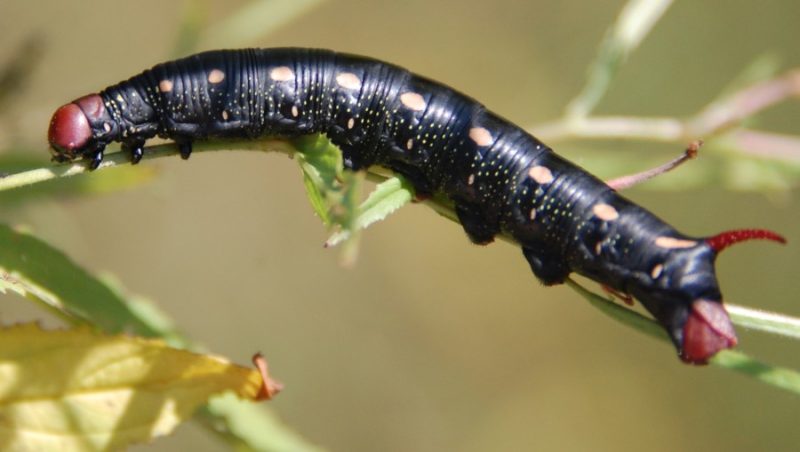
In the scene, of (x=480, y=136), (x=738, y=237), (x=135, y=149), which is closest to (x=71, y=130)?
(x=135, y=149)

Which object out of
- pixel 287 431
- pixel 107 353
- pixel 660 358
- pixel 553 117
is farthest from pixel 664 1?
pixel 660 358

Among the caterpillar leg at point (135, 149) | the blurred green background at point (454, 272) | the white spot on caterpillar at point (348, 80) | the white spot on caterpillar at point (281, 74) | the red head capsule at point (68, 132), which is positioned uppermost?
the white spot on caterpillar at point (281, 74)

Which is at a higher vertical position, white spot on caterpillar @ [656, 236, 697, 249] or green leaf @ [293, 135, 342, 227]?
green leaf @ [293, 135, 342, 227]

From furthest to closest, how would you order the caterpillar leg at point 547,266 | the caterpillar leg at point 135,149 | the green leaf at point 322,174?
1. the caterpillar leg at point 547,266
2. the caterpillar leg at point 135,149
3. the green leaf at point 322,174

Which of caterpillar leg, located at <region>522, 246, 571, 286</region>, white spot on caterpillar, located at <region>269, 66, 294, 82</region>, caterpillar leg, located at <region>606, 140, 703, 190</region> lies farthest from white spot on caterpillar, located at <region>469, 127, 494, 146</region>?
white spot on caterpillar, located at <region>269, 66, 294, 82</region>

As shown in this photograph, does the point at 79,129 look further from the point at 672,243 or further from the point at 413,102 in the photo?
the point at 672,243

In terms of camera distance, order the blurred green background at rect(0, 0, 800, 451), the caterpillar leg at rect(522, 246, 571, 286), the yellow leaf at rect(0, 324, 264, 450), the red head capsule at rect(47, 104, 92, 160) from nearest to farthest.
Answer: the yellow leaf at rect(0, 324, 264, 450) < the red head capsule at rect(47, 104, 92, 160) < the caterpillar leg at rect(522, 246, 571, 286) < the blurred green background at rect(0, 0, 800, 451)

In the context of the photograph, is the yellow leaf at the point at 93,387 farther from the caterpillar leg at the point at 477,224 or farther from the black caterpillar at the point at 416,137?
the caterpillar leg at the point at 477,224

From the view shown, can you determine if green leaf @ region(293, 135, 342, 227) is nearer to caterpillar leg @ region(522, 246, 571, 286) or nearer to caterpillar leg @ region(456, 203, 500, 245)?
caterpillar leg @ region(456, 203, 500, 245)

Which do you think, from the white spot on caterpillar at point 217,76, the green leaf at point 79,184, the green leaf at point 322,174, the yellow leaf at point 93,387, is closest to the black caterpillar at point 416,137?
the white spot on caterpillar at point 217,76
